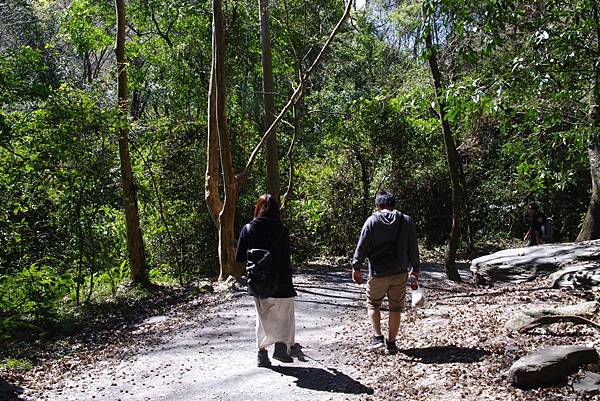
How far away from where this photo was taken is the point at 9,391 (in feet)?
20.4

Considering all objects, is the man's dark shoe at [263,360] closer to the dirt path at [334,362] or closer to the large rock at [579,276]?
the dirt path at [334,362]

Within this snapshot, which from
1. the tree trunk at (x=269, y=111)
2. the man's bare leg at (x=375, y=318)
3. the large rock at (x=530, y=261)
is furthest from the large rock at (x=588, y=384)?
the tree trunk at (x=269, y=111)

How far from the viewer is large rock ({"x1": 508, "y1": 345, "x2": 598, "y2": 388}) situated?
501 cm

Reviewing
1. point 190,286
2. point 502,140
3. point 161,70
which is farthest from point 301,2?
point 190,286

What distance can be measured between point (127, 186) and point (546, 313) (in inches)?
352

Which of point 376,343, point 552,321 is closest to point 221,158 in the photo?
point 376,343

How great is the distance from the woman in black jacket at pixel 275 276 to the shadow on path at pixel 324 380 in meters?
0.34

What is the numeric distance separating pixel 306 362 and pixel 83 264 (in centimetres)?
625

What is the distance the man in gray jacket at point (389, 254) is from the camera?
258 inches

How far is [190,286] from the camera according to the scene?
540 inches

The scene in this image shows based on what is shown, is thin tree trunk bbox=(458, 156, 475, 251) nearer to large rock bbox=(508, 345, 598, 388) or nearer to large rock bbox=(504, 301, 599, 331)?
large rock bbox=(504, 301, 599, 331)

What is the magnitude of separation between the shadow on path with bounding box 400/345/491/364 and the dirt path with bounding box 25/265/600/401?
1 centimetres

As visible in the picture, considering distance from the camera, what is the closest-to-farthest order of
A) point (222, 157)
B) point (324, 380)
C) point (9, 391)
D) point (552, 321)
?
point (324, 380) < point (9, 391) < point (552, 321) < point (222, 157)

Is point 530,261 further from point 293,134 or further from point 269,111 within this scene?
point 293,134
